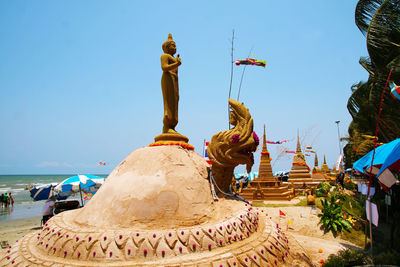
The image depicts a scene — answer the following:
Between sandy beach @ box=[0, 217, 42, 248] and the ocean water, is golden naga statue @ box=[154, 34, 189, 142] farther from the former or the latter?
the ocean water

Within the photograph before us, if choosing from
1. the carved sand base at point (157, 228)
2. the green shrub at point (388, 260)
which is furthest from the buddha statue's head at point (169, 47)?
the green shrub at point (388, 260)

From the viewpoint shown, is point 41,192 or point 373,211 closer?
point 373,211

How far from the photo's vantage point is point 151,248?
4.35 m

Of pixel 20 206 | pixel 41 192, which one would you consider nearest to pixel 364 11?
pixel 41 192

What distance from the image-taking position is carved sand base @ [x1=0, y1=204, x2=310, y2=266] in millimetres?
4281

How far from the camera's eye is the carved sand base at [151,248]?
4281 mm

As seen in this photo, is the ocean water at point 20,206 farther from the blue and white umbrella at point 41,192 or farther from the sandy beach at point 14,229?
the blue and white umbrella at point 41,192

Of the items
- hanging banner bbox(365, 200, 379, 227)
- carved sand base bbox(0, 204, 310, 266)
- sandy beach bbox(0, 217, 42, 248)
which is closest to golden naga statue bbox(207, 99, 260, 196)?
carved sand base bbox(0, 204, 310, 266)

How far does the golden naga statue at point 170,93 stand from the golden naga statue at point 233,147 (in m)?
1.05

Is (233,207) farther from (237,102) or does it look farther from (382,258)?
(382,258)

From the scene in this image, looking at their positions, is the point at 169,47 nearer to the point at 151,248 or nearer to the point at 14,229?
the point at 151,248

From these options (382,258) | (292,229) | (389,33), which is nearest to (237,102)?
(382,258)

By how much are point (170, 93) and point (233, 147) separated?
220cm

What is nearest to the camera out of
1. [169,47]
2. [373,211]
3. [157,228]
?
[157,228]
